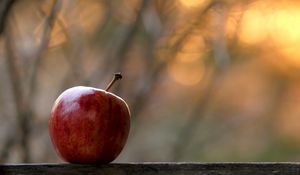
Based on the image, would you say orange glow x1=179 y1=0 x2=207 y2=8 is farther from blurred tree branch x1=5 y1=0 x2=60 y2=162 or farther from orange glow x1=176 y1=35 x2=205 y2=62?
blurred tree branch x1=5 y1=0 x2=60 y2=162

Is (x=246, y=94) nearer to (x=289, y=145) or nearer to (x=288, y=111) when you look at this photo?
(x=288, y=111)

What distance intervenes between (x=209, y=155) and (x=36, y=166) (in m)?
4.16

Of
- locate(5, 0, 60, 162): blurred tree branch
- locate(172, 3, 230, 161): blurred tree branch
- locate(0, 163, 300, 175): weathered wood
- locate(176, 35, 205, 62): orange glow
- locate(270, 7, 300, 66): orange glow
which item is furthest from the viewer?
locate(270, 7, 300, 66): orange glow

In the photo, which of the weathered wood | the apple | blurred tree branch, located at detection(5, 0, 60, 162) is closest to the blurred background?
blurred tree branch, located at detection(5, 0, 60, 162)

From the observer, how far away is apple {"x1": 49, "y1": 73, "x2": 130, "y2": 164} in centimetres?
108

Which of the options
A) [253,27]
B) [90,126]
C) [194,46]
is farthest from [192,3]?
[90,126]

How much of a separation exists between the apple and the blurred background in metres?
0.75

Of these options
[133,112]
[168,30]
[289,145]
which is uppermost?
[168,30]

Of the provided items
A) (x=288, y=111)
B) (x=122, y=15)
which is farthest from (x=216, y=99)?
(x=122, y=15)

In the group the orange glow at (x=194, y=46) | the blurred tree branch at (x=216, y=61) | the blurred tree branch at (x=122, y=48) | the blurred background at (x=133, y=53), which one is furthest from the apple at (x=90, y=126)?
the orange glow at (x=194, y=46)

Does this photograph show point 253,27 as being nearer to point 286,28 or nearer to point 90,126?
point 286,28

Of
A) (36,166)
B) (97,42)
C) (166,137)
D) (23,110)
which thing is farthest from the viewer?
(166,137)

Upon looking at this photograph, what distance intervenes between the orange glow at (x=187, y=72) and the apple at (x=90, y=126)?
2442mm

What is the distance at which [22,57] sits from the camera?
8.87ft
